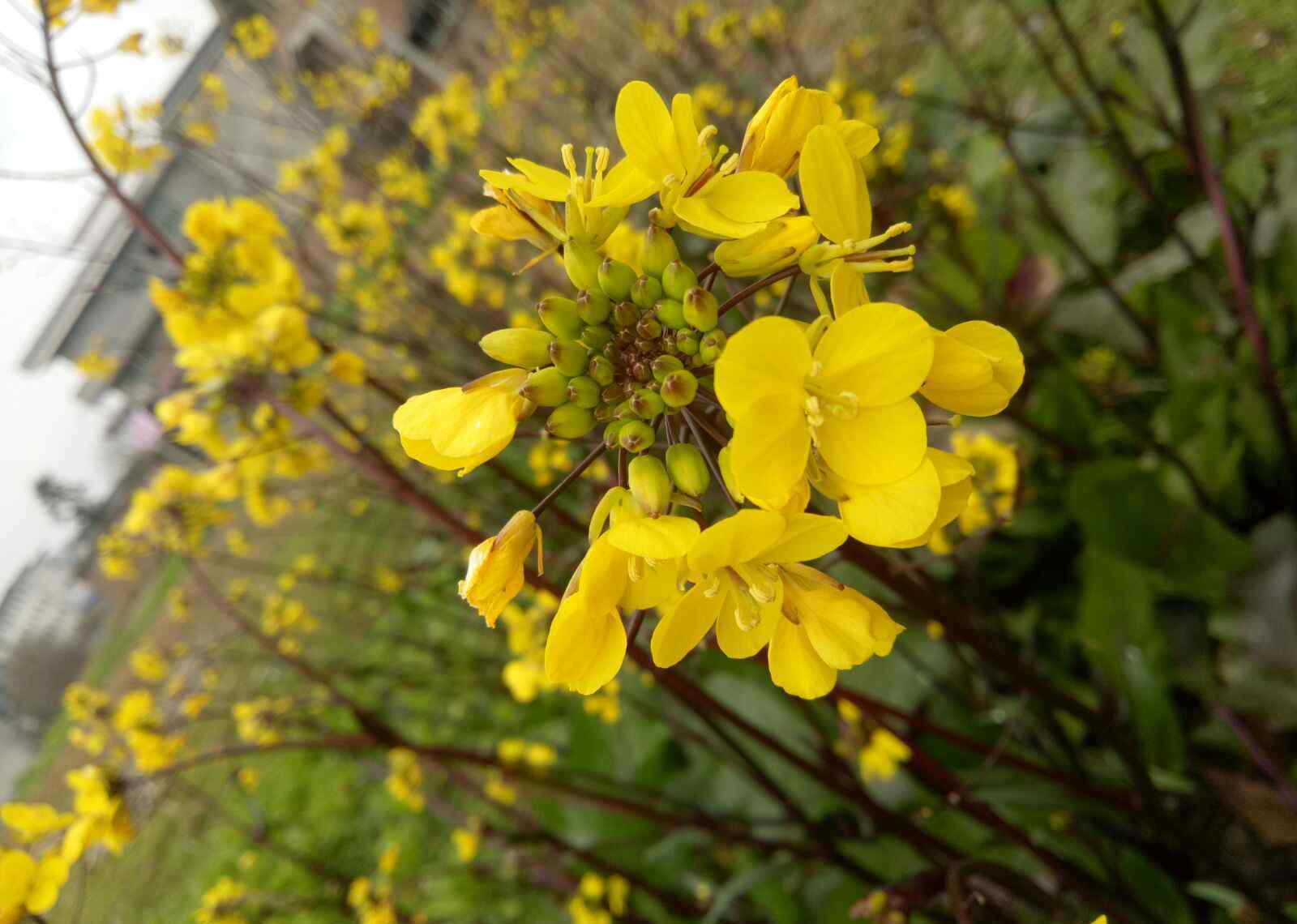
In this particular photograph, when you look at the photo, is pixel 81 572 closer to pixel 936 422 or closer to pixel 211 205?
pixel 211 205

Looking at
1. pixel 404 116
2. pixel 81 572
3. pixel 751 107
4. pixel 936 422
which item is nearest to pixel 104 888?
pixel 404 116

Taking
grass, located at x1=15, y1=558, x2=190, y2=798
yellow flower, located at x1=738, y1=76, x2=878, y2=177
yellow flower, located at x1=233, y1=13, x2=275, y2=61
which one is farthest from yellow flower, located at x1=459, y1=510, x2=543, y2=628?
grass, located at x1=15, y1=558, x2=190, y2=798

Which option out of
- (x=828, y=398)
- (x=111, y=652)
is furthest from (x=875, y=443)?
(x=111, y=652)

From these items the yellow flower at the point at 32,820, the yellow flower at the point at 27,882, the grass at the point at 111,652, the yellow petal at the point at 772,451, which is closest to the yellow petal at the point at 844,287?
the yellow petal at the point at 772,451

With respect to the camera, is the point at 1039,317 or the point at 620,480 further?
the point at 1039,317

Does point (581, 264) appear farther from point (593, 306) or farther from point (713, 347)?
point (713, 347)

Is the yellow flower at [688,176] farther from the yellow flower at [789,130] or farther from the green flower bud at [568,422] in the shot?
the green flower bud at [568,422]

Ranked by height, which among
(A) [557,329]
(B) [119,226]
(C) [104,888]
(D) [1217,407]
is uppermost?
(B) [119,226]
